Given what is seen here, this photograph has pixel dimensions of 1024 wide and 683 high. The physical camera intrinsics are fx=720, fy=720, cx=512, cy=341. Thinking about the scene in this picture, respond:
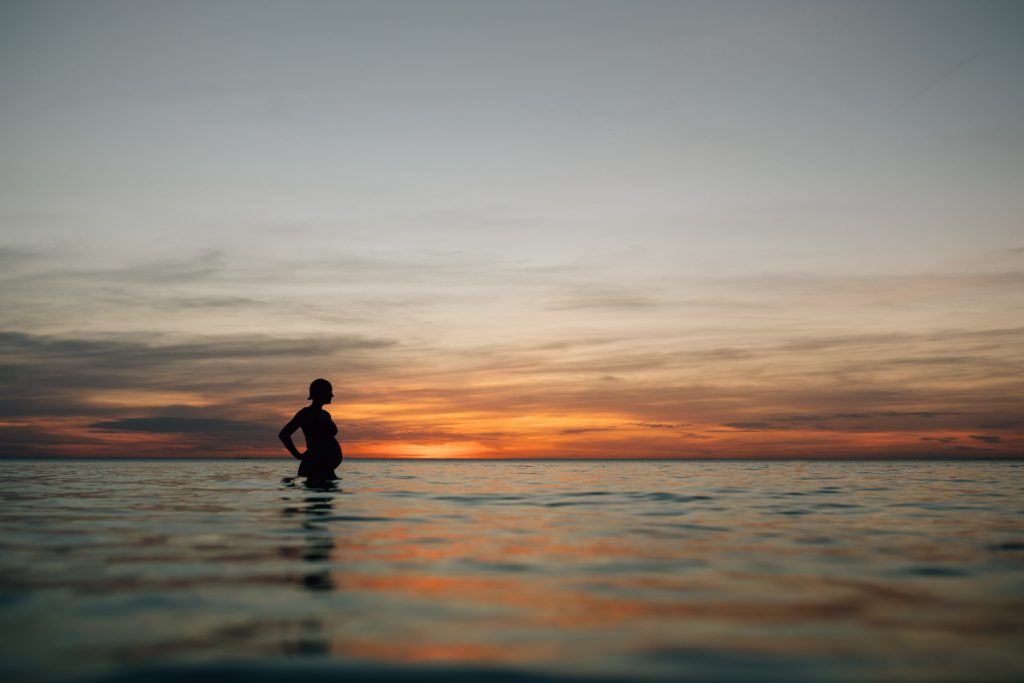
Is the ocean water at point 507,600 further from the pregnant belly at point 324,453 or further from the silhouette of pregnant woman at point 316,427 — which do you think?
the pregnant belly at point 324,453

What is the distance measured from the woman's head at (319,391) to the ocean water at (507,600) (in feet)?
18.8


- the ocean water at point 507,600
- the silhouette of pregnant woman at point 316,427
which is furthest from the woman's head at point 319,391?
the ocean water at point 507,600

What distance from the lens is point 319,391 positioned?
1708cm

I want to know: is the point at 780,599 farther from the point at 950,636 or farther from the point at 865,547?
the point at 865,547

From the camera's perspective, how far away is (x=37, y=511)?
12781 millimetres

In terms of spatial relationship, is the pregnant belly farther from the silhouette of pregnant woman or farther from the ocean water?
the ocean water

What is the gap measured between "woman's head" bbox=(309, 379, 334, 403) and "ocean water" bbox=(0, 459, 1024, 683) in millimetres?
5741

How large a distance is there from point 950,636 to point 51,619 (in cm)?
594

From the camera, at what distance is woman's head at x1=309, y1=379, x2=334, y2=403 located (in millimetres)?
17062

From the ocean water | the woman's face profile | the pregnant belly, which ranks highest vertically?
the woman's face profile

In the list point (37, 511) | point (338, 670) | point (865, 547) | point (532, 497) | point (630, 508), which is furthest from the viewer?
point (532, 497)

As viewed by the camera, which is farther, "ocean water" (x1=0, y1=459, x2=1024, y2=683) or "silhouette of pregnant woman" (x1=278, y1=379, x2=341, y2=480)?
"silhouette of pregnant woman" (x1=278, y1=379, x2=341, y2=480)

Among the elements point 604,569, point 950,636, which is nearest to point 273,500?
point 604,569

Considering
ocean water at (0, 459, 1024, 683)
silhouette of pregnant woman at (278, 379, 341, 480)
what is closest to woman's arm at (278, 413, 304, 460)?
silhouette of pregnant woman at (278, 379, 341, 480)
